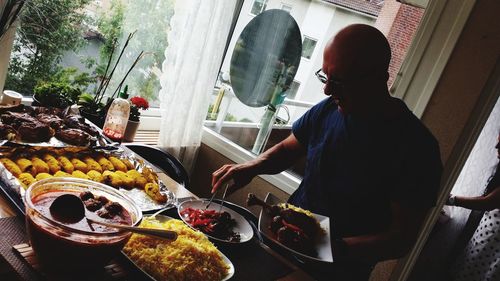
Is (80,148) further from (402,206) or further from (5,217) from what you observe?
(402,206)

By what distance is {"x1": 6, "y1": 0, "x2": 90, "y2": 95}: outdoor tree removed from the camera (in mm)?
2057

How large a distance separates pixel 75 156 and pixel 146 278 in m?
0.76

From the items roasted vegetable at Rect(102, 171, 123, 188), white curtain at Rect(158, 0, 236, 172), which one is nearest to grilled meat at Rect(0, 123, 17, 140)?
roasted vegetable at Rect(102, 171, 123, 188)

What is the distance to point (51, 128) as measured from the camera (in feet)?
4.74

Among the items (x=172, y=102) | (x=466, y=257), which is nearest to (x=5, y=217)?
(x=172, y=102)

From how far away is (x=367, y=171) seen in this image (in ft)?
5.24

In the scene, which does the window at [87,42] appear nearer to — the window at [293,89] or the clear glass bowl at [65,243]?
the window at [293,89]

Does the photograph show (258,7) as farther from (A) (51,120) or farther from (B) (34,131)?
(B) (34,131)

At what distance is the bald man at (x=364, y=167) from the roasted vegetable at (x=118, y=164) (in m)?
0.38

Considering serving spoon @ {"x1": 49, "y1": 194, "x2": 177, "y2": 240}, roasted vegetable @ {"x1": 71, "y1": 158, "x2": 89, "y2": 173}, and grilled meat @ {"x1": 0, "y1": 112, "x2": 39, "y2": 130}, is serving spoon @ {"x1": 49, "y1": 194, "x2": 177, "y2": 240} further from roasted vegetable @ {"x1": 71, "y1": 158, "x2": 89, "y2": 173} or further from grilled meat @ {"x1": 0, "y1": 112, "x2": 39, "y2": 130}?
grilled meat @ {"x1": 0, "y1": 112, "x2": 39, "y2": 130}

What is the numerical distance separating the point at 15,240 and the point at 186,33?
1.86 meters

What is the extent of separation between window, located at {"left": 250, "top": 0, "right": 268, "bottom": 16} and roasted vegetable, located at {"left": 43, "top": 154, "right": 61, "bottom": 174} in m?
2.02

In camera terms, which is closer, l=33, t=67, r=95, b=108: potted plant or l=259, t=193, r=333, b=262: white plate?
l=259, t=193, r=333, b=262: white plate

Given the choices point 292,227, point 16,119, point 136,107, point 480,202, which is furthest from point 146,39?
point 480,202
